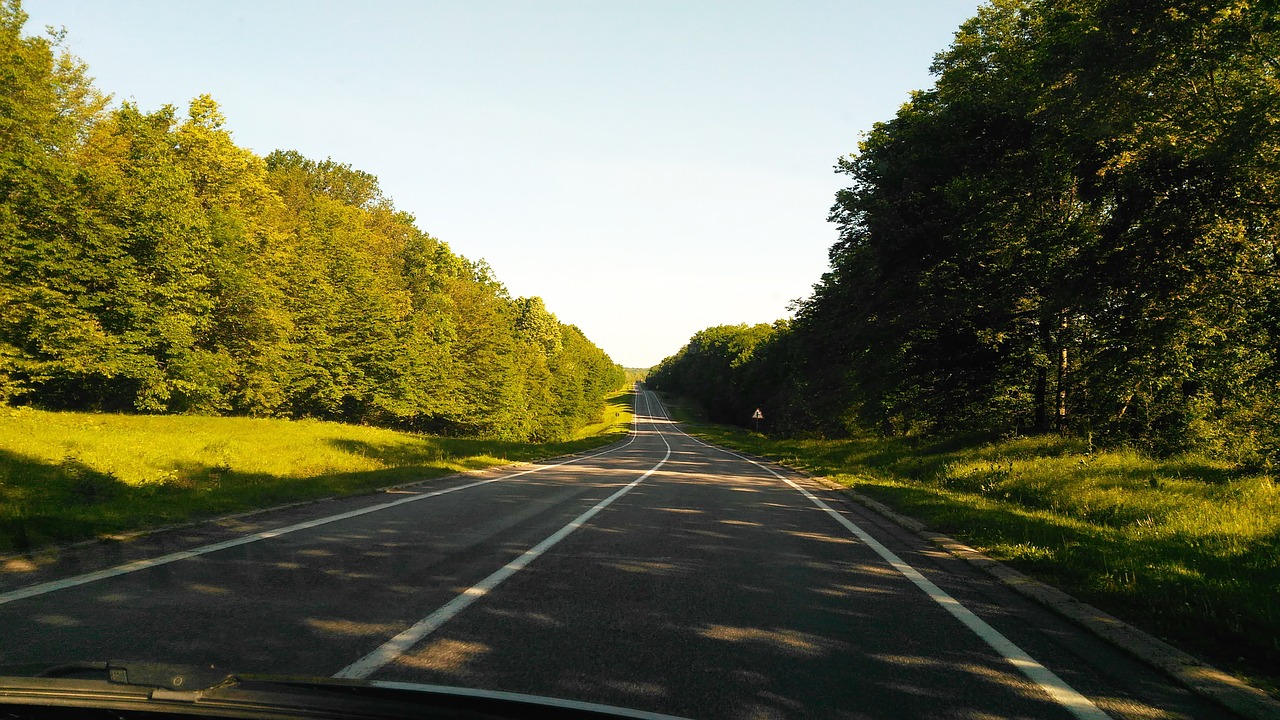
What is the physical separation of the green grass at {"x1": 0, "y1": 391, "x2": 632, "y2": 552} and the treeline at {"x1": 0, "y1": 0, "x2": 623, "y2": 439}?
155 inches

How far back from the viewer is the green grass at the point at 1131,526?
16.6 feet

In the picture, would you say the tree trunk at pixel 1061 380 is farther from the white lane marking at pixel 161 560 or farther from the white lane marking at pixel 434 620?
the white lane marking at pixel 161 560

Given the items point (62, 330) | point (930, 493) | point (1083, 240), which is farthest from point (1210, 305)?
point (62, 330)

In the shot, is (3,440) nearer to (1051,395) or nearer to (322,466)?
(322,466)

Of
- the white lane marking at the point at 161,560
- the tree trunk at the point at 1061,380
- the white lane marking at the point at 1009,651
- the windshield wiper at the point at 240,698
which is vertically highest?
the tree trunk at the point at 1061,380

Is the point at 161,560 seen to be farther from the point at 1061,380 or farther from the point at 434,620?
the point at 1061,380

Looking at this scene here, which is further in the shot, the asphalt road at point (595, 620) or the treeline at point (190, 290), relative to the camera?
the treeline at point (190, 290)

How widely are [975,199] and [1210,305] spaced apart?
753 cm

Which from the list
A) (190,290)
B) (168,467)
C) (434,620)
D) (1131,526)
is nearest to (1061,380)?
(1131,526)

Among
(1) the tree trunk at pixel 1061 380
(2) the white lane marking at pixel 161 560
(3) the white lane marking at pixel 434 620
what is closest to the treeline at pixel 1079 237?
(1) the tree trunk at pixel 1061 380

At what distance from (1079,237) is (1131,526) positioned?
11.0m

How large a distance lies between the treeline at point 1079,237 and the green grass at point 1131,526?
7.81ft

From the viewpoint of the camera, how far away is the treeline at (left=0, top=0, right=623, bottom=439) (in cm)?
2425

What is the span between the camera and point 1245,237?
1352cm
